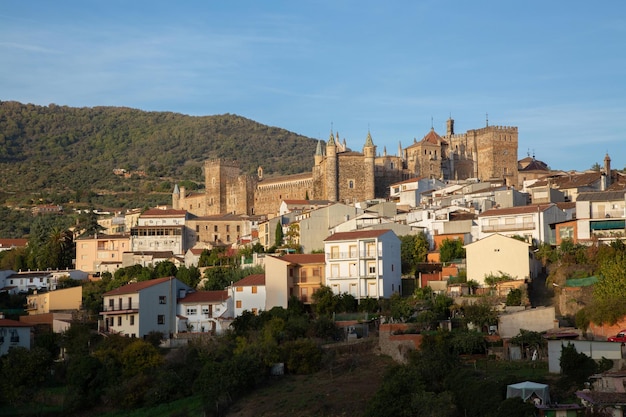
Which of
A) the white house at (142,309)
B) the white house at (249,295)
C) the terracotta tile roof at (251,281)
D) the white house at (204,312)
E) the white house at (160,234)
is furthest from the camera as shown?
the white house at (160,234)

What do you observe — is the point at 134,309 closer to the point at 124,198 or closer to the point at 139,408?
the point at 139,408

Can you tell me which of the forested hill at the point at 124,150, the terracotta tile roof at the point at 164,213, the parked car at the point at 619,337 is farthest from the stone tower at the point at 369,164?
the forested hill at the point at 124,150

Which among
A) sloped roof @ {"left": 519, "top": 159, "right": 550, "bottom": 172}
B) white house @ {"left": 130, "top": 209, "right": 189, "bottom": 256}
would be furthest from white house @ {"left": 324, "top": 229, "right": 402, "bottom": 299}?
sloped roof @ {"left": 519, "top": 159, "right": 550, "bottom": 172}

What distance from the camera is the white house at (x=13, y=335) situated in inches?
2060

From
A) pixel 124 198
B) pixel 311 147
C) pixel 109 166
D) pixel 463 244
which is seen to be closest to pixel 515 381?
pixel 463 244

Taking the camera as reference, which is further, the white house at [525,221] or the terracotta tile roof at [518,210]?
the terracotta tile roof at [518,210]

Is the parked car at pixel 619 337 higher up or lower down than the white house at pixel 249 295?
lower down

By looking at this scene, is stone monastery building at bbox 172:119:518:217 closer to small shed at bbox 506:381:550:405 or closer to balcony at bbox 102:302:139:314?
balcony at bbox 102:302:139:314

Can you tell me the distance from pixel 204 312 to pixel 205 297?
0.91 metres

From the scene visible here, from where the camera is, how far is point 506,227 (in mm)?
58094

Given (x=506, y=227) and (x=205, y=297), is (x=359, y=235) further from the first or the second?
(x=506, y=227)

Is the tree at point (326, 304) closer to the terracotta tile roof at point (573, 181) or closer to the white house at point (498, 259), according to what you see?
the white house at point (498, 259)

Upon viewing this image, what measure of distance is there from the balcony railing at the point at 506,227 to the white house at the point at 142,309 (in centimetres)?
1787

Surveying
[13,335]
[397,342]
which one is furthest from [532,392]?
[13,335]
